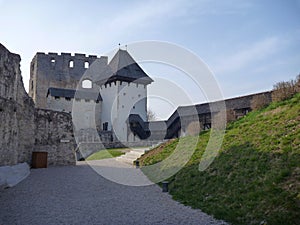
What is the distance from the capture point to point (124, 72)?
29.7 meters

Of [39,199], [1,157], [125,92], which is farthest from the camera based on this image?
[125,92]

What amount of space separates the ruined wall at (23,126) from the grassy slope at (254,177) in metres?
5.16

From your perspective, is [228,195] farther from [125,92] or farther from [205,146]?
[125,92]

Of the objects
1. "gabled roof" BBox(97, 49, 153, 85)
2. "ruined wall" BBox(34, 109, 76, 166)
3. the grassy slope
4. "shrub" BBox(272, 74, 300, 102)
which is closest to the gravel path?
the grassy slope

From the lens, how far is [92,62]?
3828 centimetres

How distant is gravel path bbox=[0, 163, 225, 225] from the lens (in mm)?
4605

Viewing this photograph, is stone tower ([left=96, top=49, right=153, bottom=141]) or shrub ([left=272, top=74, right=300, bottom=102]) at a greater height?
stone tower ([left=96, top=49, right=153, bottom=141])

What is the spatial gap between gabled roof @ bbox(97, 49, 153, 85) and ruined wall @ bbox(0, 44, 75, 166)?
15754mm

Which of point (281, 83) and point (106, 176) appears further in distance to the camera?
point (281, 83)

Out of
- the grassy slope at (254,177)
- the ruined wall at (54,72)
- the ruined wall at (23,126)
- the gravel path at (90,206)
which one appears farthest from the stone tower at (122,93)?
the grassy slope at (254,177)

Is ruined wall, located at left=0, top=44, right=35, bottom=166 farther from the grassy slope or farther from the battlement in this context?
the battlement

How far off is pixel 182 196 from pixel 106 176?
4.42 m

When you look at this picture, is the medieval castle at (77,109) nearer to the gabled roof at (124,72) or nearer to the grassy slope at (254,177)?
the gabled roof at (124,72)

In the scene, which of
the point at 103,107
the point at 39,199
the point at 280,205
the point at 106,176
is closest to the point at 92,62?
the point at 103,107
